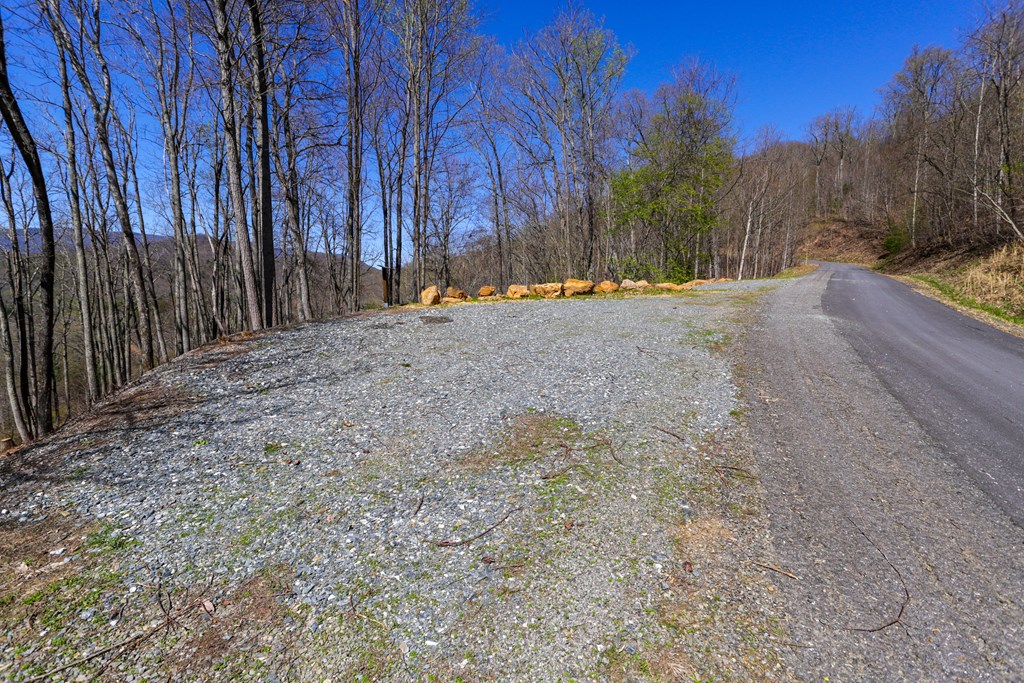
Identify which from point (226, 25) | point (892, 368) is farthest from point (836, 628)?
point (226, 25)

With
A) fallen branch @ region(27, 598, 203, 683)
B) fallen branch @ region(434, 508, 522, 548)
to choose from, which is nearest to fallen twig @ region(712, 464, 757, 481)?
fallen branch @ region(434, 508, 522, 548)

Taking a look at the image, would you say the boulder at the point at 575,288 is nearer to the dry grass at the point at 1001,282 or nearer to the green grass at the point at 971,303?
the green grass at the point at 971,303

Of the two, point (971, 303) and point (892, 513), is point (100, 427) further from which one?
point (971, 303)

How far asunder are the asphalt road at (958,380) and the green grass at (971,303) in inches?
24.8

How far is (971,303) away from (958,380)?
9.11 metres

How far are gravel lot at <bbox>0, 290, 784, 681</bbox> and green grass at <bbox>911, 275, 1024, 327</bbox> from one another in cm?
915

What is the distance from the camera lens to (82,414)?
4.30 meters

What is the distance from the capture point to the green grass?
28.6 feet

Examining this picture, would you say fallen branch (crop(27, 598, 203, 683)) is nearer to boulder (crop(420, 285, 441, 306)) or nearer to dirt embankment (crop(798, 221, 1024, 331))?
boulder (crop(420, 285, 441, 306))

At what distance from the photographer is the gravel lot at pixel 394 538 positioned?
1.64 meters

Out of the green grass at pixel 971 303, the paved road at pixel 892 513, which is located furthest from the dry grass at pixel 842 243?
the paved road at pixel 892 513

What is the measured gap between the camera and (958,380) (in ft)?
15.3

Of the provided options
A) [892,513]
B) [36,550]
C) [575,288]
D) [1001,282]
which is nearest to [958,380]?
[892,513]

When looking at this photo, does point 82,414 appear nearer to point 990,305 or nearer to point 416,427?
point 416,427
